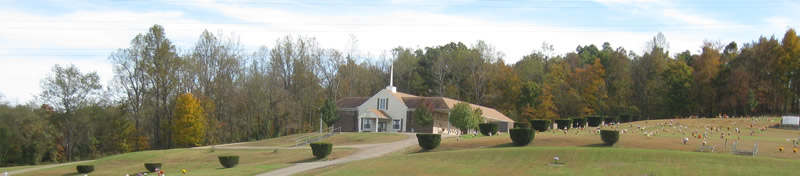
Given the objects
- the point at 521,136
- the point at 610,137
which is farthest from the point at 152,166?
the point at 610,137

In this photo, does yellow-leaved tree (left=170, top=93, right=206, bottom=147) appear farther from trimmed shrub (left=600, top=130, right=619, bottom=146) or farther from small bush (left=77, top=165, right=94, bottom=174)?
trimmed shrub (left=600, top=130, right=619, bottom=146)

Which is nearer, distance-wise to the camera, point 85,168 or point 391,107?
point 85,168

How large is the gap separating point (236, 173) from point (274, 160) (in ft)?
26.5

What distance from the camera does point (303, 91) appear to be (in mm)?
79875

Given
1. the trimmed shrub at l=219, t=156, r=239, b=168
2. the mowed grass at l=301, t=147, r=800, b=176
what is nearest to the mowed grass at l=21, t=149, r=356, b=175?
the trimmed shrub at l=219, t=156, r=239, b=168

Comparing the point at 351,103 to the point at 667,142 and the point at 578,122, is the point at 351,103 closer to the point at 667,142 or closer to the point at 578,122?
the point at 578,122

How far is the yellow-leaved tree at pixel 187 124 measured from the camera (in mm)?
67375

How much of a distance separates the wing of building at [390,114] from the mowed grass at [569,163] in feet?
87.0

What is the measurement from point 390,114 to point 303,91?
17.7 metres

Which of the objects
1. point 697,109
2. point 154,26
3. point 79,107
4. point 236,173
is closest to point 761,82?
point 697,109

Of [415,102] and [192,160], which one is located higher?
[415,102]

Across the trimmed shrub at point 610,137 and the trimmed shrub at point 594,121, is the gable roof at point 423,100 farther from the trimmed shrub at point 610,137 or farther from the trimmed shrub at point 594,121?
the trimmed shrub at point 610,137

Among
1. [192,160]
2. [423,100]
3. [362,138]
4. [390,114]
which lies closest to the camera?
[192,160]

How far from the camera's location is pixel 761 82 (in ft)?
225
